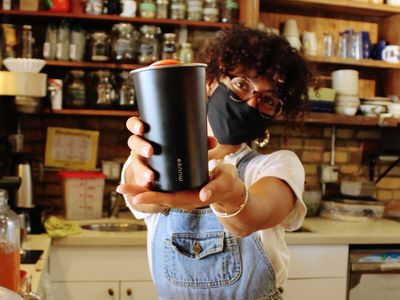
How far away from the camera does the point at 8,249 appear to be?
1078mm

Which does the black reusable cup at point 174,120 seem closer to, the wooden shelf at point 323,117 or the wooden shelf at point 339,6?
the wooden shelf at point 323,117

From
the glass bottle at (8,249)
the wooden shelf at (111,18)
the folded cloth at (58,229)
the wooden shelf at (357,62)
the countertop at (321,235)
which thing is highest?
the wooden shelf at (111,18)

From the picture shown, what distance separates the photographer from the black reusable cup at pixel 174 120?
2.16 feet

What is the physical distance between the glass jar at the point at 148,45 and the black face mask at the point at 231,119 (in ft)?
4.72

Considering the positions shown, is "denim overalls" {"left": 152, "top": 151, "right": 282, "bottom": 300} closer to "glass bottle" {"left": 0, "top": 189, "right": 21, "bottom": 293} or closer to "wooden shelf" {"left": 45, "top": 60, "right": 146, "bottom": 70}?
"glass bottle" {"left": 0, "top": 189, "right": 21, "bottom": 293}

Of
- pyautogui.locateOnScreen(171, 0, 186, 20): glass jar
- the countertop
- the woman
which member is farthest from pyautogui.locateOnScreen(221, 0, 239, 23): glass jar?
the woman

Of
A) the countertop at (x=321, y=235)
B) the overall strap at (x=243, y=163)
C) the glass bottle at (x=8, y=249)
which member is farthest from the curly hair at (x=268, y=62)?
the countertop at (x=321, y=235)

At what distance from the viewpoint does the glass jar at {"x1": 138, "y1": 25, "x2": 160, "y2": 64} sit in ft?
9.24

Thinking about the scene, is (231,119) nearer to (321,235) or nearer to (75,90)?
(321,235)

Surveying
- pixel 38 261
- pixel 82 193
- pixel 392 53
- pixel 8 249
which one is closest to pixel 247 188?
pixel 8 249

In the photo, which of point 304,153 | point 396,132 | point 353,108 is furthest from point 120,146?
point 396,132

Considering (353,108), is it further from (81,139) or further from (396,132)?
(81,139)

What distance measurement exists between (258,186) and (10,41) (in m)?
1.92

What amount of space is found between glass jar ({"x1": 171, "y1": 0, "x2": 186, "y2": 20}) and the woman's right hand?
7.28 ft
